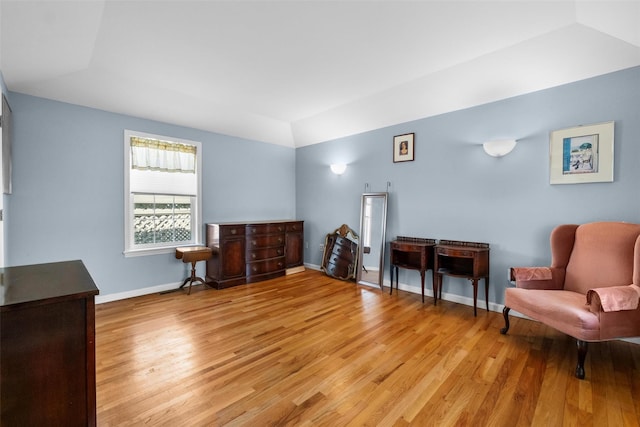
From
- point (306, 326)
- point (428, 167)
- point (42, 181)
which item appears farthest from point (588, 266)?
point (42, 181)

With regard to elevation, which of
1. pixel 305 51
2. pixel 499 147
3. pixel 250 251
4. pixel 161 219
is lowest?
pixel 250 251

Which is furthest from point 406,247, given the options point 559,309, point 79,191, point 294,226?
point 79,191

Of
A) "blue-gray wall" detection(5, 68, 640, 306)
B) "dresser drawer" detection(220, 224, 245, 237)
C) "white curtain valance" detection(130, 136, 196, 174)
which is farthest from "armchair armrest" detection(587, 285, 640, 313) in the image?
"white curtain valance" detection(130, 136, 196, 174)

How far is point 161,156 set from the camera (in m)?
3.99

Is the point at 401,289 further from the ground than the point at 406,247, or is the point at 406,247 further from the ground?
the point at 406,247

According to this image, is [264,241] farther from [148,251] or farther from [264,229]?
[148,251]

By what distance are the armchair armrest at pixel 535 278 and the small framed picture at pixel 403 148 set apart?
2002mm

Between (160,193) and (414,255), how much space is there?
147 inches

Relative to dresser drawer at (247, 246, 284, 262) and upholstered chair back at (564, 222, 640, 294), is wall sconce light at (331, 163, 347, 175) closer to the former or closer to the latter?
dresser drawer at (247, 246, 284, 262)

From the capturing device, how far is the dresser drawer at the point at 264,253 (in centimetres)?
449

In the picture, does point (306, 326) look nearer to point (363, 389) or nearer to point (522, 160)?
point (363, 389)

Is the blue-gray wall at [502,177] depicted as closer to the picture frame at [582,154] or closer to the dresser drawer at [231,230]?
the picture frame at [582,154]

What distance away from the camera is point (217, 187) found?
4.59 metres

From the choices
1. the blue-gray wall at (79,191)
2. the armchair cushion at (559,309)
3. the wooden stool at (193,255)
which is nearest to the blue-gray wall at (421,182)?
the blue-gray wall at (79,191)
